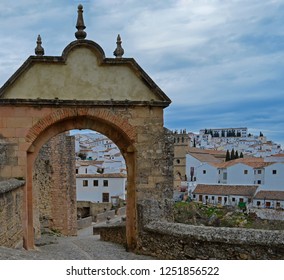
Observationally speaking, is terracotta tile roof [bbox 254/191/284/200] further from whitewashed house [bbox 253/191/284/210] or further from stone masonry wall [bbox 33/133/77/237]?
stone masonry wall [bbox 33/133/77/237]

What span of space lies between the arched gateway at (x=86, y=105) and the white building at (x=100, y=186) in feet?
111

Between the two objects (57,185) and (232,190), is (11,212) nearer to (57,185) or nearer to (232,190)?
(57,185)

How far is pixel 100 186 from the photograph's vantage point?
142 feet

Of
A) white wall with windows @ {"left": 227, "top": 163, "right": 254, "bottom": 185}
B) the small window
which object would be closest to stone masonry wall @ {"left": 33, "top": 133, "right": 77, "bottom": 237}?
the small window

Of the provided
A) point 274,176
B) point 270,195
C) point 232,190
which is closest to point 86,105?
point 270,195

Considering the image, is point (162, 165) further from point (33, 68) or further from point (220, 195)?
point (220, 195)

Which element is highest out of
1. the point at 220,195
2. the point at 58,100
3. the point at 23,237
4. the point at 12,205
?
the point at 58,100

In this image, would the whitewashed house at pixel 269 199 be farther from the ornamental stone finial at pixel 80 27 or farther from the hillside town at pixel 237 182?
the ornamental stone finial at pixel 80 27

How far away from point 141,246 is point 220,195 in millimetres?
37606

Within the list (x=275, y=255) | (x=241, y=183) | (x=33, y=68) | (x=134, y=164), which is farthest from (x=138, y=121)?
(x=241, y=183)

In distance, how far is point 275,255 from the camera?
5969mm

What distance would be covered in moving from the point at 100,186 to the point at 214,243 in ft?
122

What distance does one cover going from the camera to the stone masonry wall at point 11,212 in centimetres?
717

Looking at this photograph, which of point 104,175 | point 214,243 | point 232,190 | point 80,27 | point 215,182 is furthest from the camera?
point 215,182
